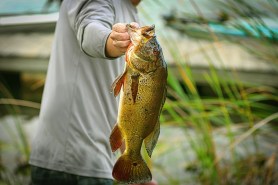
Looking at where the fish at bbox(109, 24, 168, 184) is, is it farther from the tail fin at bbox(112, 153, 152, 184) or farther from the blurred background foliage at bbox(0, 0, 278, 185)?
the blurred background foliage at bbox(0, 0, 278, 185)

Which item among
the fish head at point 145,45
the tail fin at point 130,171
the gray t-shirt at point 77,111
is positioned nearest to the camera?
the fish head at point 145,45

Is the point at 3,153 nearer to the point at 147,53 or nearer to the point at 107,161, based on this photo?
the point at 107,161

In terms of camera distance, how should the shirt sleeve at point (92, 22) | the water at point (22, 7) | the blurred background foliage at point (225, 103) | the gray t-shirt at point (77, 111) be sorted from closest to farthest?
the shirt sleeve at point (92, 22), the gray t-shirt at point (77, 111), the blurred background foliage at point (225, 103), the water at point (22, 7)

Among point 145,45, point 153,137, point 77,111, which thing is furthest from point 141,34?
point 77,111

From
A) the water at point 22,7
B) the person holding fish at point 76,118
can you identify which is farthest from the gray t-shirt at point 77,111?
the water at point 22,7

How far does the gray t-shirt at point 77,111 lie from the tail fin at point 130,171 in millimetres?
415

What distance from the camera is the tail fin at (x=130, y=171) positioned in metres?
1.29

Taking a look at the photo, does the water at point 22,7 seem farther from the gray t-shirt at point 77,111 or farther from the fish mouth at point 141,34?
the fish mouth at point 141,34

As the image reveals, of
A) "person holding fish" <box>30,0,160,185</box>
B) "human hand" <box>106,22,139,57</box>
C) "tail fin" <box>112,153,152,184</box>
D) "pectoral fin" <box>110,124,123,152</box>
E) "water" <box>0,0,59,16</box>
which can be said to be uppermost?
"human hand" <box>106,22,139,57</box>

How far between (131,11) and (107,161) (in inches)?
19.1

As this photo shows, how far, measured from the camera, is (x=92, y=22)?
148cm

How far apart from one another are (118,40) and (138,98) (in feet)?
0.54

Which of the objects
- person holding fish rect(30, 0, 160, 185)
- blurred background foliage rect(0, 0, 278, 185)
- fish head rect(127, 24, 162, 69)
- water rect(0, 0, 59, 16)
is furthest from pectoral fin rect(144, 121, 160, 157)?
water rect(0, 0, 59, 16)

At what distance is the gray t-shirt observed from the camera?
170cm
